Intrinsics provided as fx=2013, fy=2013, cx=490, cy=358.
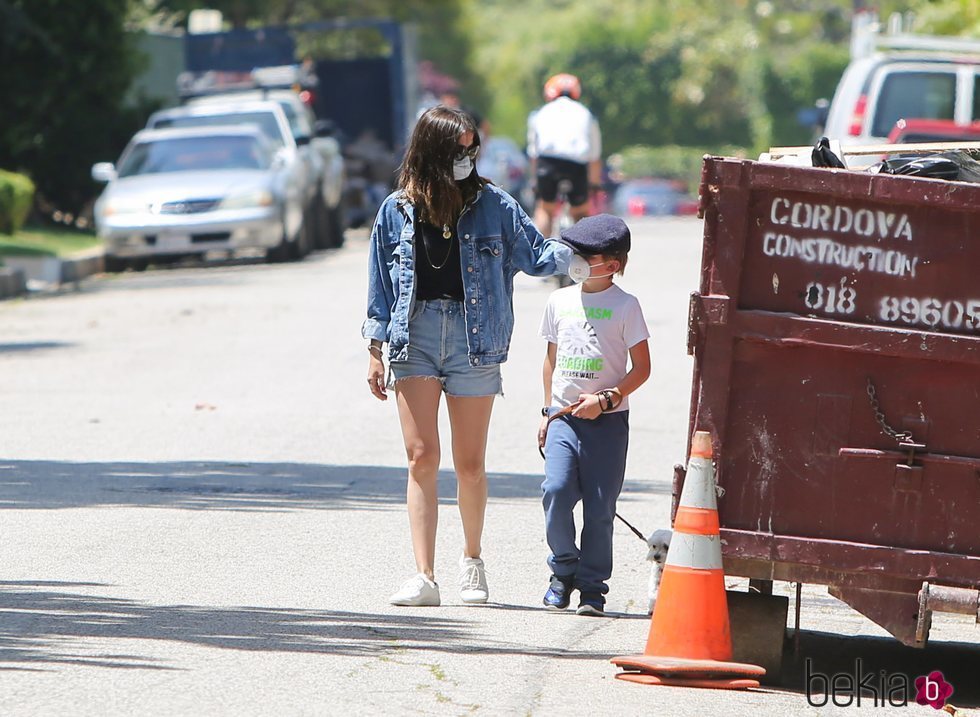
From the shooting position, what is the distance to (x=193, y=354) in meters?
15.4

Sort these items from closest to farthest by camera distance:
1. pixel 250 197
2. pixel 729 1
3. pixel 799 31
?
pixel 250 197, pixel 799 31, pixel 729 1

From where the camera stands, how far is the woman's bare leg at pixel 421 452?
7.33m

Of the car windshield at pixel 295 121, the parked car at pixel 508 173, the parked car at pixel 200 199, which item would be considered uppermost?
the car windshield at pixel 295 121

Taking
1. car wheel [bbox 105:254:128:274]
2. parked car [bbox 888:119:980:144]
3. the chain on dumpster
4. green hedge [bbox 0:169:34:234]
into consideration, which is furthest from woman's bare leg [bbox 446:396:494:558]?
green hedge [bbox 0:169:34:234]

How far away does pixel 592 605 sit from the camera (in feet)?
24.1

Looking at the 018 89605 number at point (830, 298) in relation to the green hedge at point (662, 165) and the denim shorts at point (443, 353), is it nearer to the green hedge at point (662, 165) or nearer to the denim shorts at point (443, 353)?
the denim shorts at point (443, 353)

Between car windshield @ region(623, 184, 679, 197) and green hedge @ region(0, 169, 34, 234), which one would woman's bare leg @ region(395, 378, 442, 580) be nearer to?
green hedge @ region(0, 169, 34, 234)

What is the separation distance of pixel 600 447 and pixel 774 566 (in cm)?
101

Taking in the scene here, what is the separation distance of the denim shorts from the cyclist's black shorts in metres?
11.7

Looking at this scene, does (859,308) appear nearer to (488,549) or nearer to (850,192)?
(850,192)

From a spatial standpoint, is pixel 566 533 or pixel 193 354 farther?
pixel 193 354

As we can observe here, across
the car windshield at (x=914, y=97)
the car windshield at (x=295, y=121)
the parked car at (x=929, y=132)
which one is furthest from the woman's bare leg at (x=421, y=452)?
the car windshield at (x=295, y=121)

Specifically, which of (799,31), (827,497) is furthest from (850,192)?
(799,31)

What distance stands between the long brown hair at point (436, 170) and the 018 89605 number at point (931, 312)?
1.66 m
